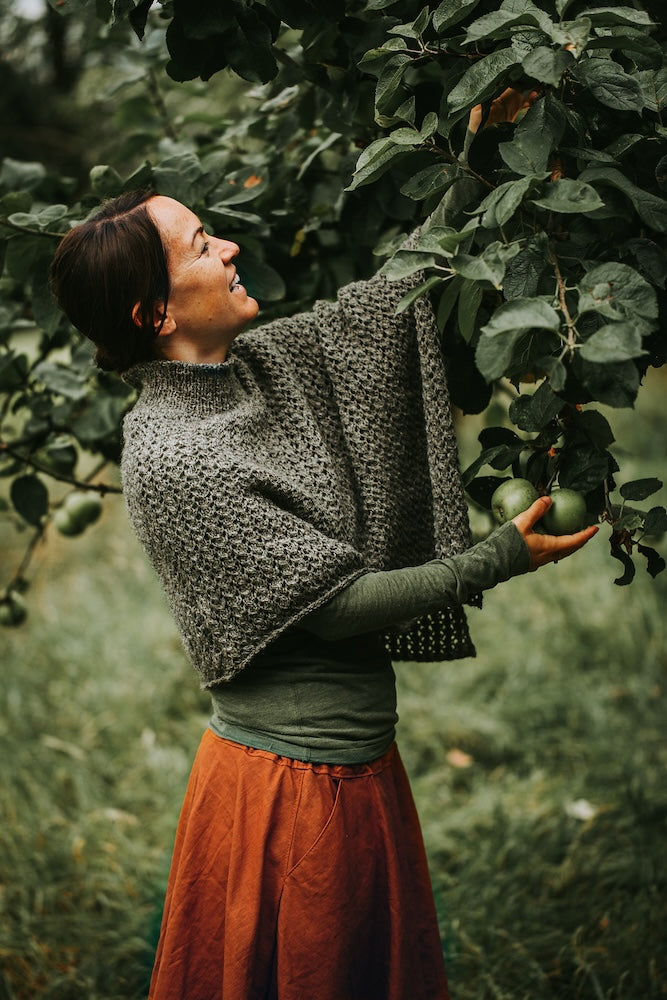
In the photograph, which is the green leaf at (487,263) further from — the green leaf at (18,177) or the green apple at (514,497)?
the green leaf at (18,177)

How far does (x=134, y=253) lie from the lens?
141cm

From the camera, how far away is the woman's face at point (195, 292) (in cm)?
143

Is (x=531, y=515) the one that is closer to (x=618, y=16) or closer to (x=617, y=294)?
(x=617, y=294)

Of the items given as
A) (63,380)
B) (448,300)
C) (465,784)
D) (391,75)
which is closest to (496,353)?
(448,300)

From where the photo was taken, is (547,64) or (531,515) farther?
(531,515)

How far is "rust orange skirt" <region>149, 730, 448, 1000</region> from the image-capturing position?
1.44m

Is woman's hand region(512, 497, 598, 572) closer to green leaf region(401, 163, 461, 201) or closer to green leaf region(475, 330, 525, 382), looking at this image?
green leaf region(475, 330, 525, 382)

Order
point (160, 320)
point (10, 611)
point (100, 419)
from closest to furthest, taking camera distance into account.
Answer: point (160, 320) → point (100, 419) → point (10, 611)

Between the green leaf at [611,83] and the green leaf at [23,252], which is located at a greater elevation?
the green leaf at [611,83]

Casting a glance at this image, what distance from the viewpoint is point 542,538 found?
1328 mm

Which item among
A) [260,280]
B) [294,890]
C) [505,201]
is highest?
[505,201]

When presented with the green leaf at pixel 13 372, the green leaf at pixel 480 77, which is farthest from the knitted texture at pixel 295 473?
the green leaf at pixel 13 372

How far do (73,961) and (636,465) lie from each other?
4157 millimetres

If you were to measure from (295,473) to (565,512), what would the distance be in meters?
0.40
